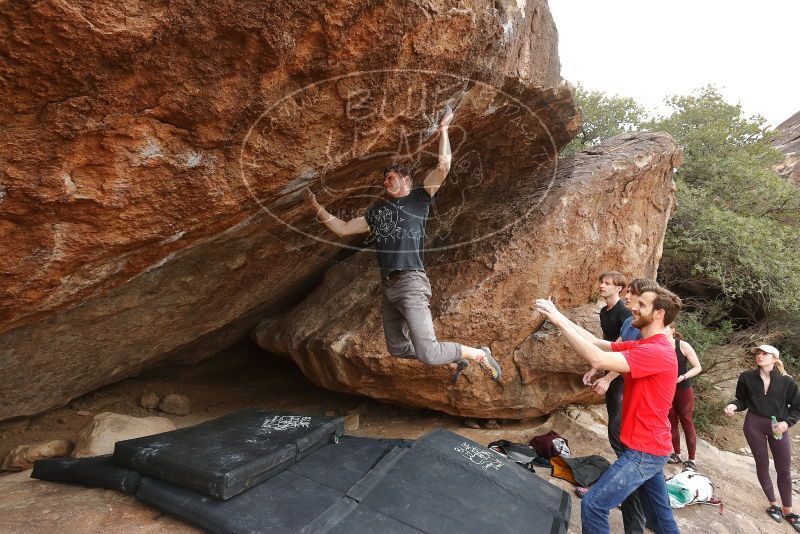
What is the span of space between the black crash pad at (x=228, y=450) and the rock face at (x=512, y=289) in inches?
46.1

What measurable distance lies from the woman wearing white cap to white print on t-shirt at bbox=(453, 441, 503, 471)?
7.04ft

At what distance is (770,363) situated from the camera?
353 cm

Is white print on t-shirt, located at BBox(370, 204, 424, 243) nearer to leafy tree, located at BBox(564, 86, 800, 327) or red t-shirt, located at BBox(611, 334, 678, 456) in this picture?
red t-shirt, located at BBox(611, 334, 678, 456)

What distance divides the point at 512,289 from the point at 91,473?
11.9 ft

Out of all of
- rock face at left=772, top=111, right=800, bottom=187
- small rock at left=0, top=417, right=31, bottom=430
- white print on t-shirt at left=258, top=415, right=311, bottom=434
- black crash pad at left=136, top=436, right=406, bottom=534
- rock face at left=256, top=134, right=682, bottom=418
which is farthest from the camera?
rock face at left=772, top=111, right=800, bottom=187

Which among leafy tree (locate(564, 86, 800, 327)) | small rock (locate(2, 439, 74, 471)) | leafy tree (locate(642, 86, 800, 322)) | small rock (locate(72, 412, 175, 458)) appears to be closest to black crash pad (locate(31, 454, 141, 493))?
small rock (locate(72, 412, 175, 458))

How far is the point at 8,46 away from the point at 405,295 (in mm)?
2331

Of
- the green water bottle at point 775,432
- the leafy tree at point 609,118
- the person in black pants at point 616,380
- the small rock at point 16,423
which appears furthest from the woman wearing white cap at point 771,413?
the leafy tree at point 609,118

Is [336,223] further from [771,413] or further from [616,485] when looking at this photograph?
[771,413]

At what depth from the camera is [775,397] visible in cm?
352

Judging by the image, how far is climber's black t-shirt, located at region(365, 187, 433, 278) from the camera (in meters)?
3.04

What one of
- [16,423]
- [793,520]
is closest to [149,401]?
[16,423]

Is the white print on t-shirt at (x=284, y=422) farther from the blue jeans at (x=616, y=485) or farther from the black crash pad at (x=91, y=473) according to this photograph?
the blue jeans at (x=616, y=485)

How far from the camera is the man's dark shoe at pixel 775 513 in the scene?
3.68m
